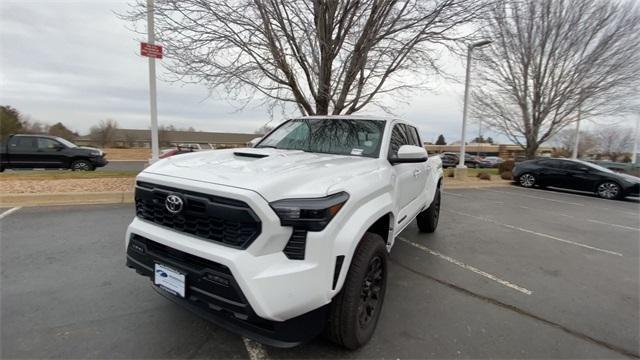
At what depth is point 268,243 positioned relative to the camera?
1932 millimetres

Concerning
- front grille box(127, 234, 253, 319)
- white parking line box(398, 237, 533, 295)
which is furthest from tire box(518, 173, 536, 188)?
front grille box(127, 234, 253, 319)

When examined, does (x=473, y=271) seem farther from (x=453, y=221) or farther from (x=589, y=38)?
(x=589, y=38)

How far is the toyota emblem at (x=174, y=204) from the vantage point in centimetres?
217

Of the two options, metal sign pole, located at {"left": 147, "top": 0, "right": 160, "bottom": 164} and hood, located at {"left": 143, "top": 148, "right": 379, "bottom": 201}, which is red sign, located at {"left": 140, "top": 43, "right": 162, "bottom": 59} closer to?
metal sign pole, located at {"left": 147, "top": 0, "right": 160, "bottom": 164}

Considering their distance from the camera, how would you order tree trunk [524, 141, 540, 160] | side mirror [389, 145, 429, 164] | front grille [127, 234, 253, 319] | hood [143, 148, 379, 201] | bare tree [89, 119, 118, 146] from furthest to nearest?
bare tree [89, 119, 118, 146]
tree trunk [524, 141, 540, 160]
side mirror [389, 145, 429, 164]
hood [143, 148, 379, 201]
front grille [127, 234, 253, 319]

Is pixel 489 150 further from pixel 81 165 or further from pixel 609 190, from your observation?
pixel 81 165

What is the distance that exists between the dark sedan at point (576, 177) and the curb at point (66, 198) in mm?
15354

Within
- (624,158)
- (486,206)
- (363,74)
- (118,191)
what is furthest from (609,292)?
(624,158)

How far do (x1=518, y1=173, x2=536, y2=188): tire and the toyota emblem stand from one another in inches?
625

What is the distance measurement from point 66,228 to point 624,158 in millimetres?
54072

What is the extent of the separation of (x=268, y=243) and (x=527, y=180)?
15781 mm

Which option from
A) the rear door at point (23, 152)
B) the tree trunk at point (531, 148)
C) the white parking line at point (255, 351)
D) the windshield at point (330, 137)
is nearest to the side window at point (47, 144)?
the rear door at point (23, 152)

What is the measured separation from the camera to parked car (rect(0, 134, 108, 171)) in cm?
1176

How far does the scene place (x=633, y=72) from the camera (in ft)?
51.0
